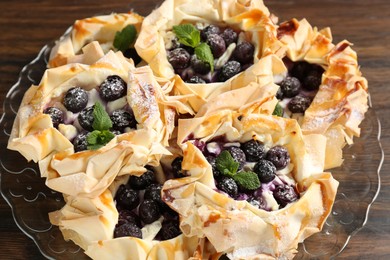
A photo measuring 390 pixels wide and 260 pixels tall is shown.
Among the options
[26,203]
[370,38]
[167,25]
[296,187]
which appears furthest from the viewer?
[370,38]

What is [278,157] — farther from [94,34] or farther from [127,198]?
[94,34]

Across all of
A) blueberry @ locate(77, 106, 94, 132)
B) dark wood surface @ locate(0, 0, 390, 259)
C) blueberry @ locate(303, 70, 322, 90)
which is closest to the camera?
blueberry @ locate(77, 106, 94, 132)

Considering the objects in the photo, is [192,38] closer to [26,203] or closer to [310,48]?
[310,48]

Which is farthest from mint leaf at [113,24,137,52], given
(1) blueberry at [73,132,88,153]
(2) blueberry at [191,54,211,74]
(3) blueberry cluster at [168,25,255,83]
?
(1) blueberry at [73,132,88,153]

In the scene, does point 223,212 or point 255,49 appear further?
point 255,49

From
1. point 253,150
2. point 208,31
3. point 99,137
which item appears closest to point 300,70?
point 208,31

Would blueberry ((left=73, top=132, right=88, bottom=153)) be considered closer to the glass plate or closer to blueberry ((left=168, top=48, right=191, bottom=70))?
the glass plate

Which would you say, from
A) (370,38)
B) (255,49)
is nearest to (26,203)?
(255,49)
